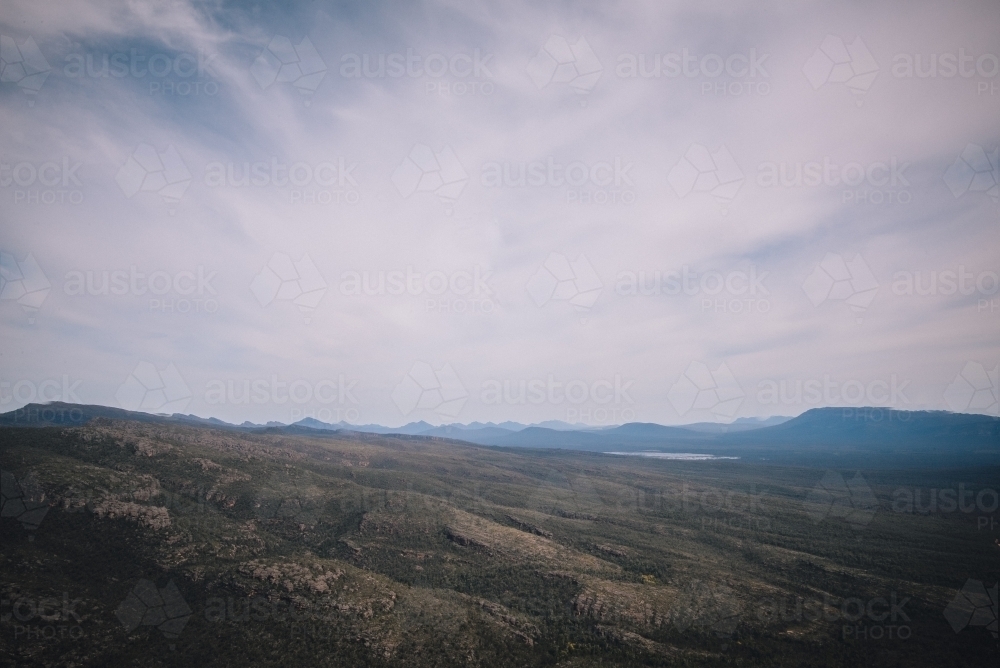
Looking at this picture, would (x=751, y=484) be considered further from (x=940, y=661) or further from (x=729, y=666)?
(x=729, y=666)

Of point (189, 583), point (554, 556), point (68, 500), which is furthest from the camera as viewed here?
point (554, 556)

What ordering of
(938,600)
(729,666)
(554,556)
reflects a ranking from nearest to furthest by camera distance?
(729,666)
(938,600)
(554,556)

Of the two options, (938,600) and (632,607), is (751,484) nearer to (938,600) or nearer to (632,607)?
(938,600)

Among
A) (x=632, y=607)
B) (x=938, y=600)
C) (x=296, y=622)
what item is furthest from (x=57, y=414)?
(x=938, y=600)

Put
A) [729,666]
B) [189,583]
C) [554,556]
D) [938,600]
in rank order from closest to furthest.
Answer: [729,666] < [189,583] < [938,600] < [554,556]

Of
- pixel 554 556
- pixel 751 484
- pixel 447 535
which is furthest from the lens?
pixel 751 484

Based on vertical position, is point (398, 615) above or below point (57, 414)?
below

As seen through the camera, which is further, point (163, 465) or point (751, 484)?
point (751, 484)

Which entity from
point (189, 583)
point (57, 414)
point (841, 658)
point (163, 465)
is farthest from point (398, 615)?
point (57, 414)

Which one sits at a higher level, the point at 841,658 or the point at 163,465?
the point at 163,465
